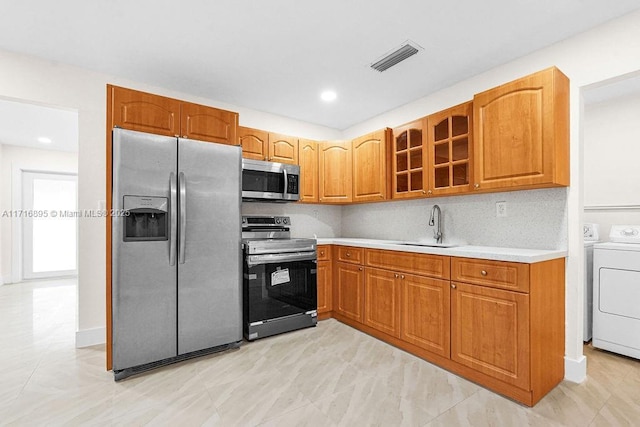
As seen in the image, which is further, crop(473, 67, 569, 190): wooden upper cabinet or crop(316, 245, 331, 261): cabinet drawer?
crop(316, 245, 331, 261): cabinet drawer

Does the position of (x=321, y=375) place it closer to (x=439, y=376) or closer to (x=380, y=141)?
(x=439, y=376)

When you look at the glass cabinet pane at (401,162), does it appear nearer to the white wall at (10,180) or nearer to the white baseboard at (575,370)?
the white baseboard at (575,370)

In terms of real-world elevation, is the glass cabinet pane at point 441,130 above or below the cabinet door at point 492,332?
above

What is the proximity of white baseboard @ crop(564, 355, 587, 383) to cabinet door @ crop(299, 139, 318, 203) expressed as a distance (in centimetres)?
272

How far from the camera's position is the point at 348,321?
3.30 metres

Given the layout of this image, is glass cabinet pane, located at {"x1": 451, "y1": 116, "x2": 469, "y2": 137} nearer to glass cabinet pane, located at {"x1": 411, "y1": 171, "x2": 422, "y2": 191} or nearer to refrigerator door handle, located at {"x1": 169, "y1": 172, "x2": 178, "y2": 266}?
glass cabinet pane, located at {"x1": 411, "y1": 171, "x2": 422, "y2": 191}

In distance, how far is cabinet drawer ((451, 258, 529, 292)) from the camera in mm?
1879

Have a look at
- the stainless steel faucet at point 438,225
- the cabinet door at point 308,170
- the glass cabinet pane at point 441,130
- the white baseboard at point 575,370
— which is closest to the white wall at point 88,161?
the cabinet door at point 308,170

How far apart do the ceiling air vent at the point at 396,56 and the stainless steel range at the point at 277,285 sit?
178 centimetres

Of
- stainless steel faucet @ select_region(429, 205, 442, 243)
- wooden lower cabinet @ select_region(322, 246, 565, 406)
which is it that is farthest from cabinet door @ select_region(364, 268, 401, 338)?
stainless steel faucet @ select_region(429, 205, 442, 243)

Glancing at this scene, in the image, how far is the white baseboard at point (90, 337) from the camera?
108 inches

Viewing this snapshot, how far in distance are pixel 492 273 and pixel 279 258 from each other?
1.81 m

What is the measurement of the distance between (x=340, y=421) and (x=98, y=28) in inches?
118

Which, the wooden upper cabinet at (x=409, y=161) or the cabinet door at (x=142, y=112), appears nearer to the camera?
the cabinet door at (x=142, y=112)
